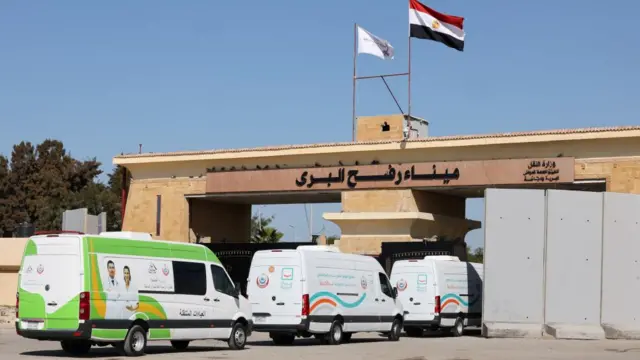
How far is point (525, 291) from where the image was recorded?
28453mm

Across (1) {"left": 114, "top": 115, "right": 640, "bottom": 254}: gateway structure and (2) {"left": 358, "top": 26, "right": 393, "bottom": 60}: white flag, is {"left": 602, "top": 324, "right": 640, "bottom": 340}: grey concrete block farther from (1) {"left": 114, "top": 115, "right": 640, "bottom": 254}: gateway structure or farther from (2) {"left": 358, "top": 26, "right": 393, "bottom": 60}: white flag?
(2) {"left": 358, "top": 26, "right": 393, "bottom": 60}: white flag

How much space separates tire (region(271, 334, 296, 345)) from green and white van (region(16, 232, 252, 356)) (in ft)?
12.5

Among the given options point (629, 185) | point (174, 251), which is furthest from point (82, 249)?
point (629, 185)

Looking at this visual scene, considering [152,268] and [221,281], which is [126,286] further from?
[221,281]

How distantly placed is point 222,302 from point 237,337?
99 centimetres

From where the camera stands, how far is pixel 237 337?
23.4m

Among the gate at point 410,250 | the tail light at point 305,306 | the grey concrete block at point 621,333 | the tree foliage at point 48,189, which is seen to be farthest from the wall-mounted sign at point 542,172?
the tree foliage at point 48,189

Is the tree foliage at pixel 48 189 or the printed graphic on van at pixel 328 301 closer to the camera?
the printed graphic on van at pixel 328 301

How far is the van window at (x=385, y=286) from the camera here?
2836 centimetres

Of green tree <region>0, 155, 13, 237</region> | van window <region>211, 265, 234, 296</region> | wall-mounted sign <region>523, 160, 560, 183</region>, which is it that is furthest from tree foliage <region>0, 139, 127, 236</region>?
van window <region>211, 265, 234, 296</region>

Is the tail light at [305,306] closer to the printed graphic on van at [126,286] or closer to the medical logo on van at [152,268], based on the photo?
the printed graphic on van at [126,286]

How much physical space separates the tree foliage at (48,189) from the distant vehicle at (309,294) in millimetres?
58031

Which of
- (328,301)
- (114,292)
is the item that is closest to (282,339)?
(328,301)

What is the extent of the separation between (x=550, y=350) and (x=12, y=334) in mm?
Result: 14979
